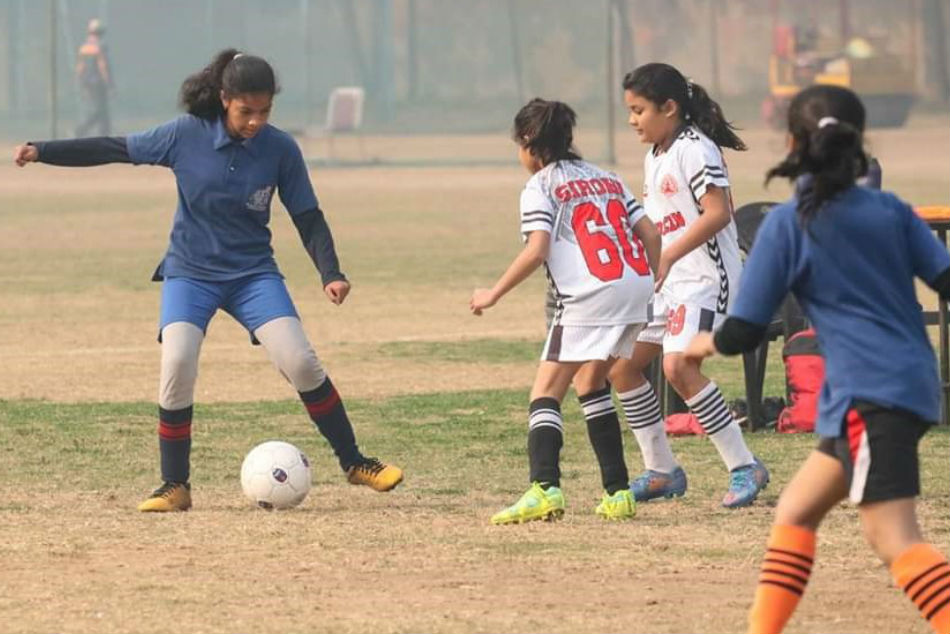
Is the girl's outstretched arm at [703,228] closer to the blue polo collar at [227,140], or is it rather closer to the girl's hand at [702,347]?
the blue polo collar at [227,140]

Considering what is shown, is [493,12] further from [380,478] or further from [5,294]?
[380,478]

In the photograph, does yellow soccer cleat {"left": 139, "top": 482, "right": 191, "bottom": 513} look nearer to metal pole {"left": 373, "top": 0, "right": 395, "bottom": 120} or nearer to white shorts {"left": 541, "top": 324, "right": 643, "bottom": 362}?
white shorts {"left": 541, "top": 324, "right": 643, "bottom": 362}

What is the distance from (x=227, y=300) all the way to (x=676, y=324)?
5.48ft

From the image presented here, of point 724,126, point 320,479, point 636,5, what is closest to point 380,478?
point 320,479

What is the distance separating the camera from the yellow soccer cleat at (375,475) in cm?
819

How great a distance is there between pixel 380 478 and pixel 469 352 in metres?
5.67

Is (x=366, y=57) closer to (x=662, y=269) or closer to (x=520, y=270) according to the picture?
(x=662, y=269)

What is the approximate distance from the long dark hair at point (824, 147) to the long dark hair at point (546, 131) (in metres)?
2.41

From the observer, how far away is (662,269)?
766cm

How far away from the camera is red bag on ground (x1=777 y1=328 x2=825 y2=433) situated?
400 inches

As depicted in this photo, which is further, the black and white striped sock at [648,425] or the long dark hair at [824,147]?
the black and white striped sock at [648,425]

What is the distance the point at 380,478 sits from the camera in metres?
8.19

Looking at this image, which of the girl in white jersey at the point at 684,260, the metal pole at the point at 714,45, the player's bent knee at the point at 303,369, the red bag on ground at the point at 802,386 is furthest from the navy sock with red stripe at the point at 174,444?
the metal pole at the point at 714,45

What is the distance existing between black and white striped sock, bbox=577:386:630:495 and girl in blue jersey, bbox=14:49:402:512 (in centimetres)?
102
